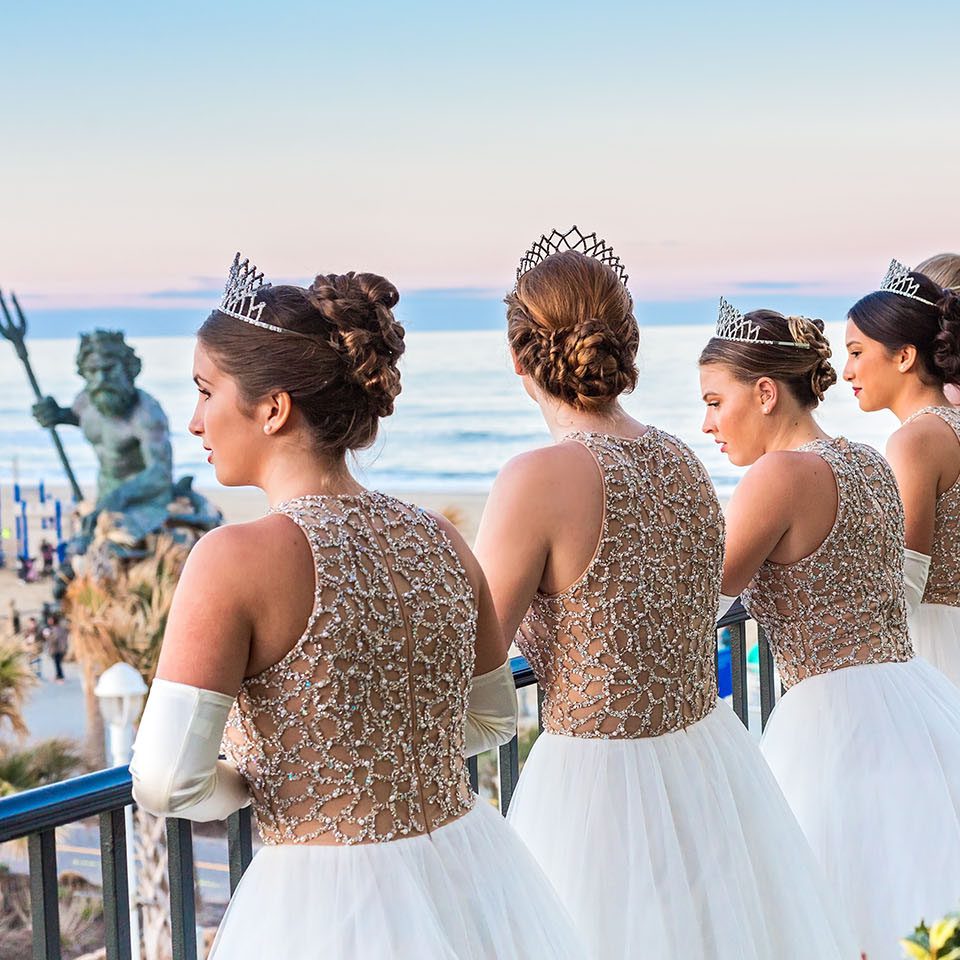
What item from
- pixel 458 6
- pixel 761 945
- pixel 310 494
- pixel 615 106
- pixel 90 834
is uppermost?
pixel 458 6

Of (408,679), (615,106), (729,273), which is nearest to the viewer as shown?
(408,679)

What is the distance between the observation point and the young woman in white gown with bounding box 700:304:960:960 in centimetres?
271

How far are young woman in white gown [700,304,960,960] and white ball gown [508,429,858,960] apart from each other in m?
0.38

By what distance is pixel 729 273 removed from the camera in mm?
33250

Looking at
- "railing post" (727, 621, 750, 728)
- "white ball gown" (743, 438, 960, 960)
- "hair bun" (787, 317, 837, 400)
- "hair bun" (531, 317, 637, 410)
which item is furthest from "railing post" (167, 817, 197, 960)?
"railing post" (727, 621, 750, 728)

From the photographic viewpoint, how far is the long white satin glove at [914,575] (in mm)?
3155

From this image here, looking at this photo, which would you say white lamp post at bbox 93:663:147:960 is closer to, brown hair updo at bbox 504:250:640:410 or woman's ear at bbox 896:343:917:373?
woman's ear at bbox 896:343:917:373

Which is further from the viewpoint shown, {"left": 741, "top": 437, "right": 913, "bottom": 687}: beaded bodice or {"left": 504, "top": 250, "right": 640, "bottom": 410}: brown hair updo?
{"left": 741, "top": 437, "right": 913, "bottom": 687}: beaded bodice

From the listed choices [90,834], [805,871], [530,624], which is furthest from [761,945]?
[90,834]

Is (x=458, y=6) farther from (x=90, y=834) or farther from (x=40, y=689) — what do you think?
(x=90, y=834)

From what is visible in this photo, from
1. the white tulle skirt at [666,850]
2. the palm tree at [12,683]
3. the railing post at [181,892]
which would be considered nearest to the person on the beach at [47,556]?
the palm tree at [12,683]

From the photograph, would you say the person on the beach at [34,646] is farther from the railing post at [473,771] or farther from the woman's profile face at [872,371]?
the railing post at [473,771]

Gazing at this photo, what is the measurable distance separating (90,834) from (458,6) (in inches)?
1031

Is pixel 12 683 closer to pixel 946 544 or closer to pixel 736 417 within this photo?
pixel 946 544
